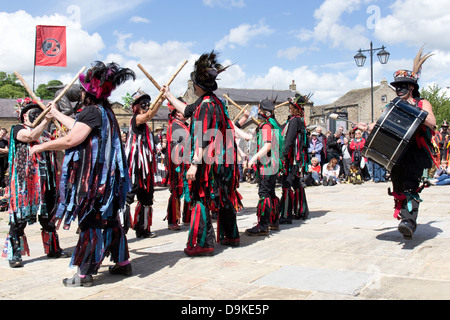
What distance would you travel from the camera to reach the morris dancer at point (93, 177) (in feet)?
12.4

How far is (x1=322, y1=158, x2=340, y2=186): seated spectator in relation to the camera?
14.0 meters

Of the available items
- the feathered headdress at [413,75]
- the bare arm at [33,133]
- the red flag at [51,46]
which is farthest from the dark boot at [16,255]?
the red flag at [51,46]

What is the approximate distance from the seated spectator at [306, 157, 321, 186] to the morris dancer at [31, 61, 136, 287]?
10.3 m

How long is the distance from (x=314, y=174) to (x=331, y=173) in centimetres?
74

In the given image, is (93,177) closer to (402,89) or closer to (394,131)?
(394,131)

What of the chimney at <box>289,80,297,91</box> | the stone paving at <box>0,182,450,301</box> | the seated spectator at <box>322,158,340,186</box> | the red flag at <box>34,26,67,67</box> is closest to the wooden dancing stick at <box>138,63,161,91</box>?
the stone paving at <box>0,182,450,301</box>

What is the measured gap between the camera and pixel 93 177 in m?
3.85

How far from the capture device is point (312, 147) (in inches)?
579

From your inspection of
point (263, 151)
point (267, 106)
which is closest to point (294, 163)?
point (263, 151)

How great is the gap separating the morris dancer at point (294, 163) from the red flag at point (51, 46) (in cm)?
829

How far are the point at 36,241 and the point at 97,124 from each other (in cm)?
302

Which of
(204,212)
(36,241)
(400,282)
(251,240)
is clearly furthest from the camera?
(36,241)

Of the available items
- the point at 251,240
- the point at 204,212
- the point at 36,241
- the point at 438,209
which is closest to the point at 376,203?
the point at 438,209
